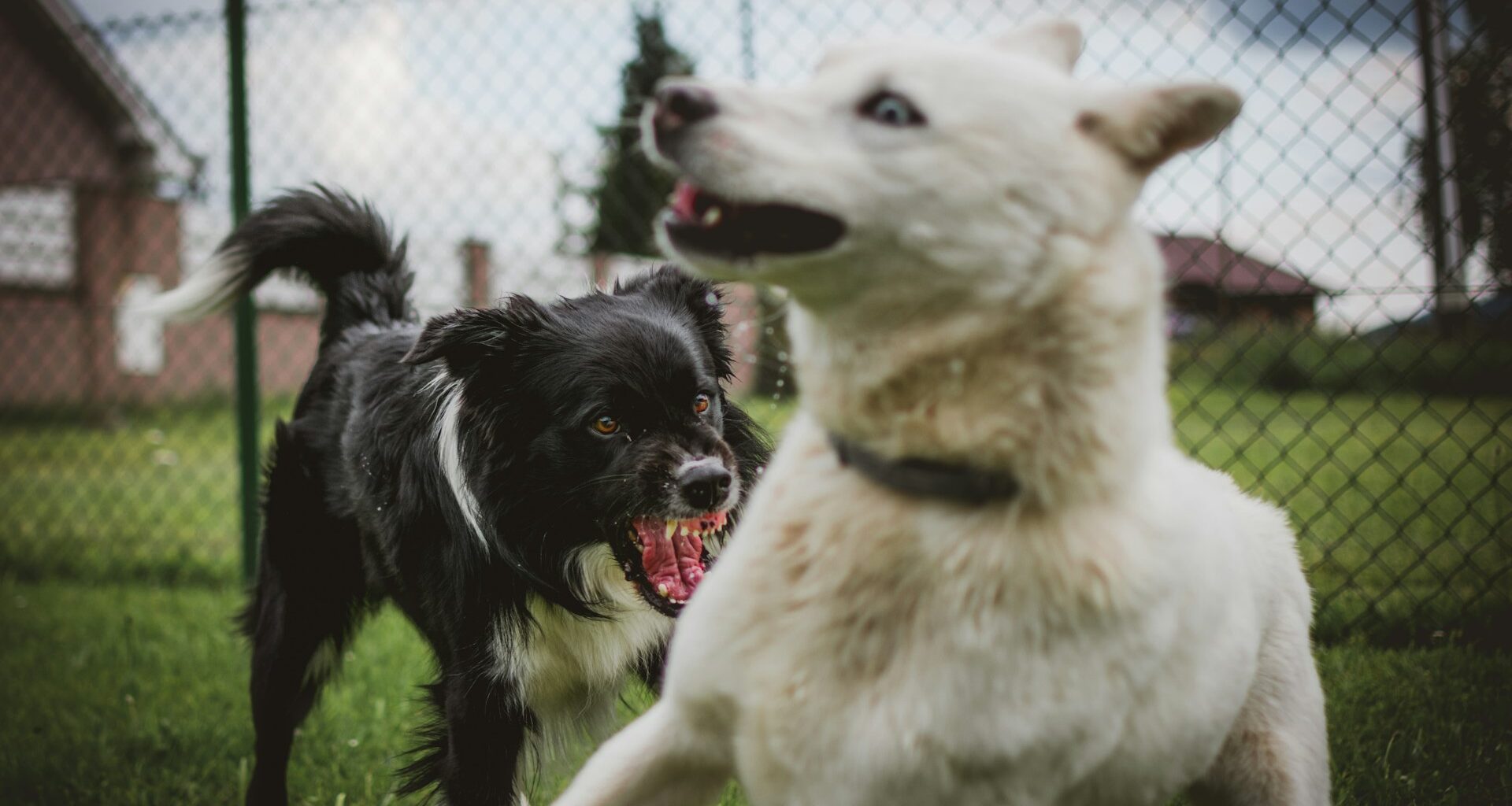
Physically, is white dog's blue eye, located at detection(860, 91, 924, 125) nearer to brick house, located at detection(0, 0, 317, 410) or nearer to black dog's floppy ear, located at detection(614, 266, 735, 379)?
black dog's floppy ear, located at detection(614, 266, 735, 379)

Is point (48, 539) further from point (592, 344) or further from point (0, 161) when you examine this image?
point (0, 161)

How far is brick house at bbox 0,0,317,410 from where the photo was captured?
9117mm

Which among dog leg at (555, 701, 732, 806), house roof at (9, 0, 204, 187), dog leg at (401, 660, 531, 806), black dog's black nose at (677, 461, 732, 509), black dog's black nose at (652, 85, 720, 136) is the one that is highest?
house roof at (9, 0, 204, 187)

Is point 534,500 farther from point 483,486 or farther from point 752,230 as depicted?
point 752,230

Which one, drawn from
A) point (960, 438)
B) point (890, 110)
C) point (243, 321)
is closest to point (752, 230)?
point (890, 110)

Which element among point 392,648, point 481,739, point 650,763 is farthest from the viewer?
point 392,648

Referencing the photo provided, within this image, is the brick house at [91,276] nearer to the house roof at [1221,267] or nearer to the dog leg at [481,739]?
the dog leg at [481,739]

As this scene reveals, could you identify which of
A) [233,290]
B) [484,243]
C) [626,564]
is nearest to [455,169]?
[484,243]

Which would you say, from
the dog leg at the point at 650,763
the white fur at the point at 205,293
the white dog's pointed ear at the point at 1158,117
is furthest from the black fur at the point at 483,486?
the white dog's pointed ear at the point at 1158,117

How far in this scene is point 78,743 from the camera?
321 centimetres

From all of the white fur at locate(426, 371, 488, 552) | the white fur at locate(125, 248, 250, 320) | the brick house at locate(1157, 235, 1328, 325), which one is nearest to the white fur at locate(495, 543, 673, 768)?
the white fur at locate(426, 371, 488, 552)

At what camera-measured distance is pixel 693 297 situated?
2908mm

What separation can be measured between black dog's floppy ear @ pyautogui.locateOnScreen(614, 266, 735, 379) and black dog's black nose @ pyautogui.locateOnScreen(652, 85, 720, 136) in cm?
156

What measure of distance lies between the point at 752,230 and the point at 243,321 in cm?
405
